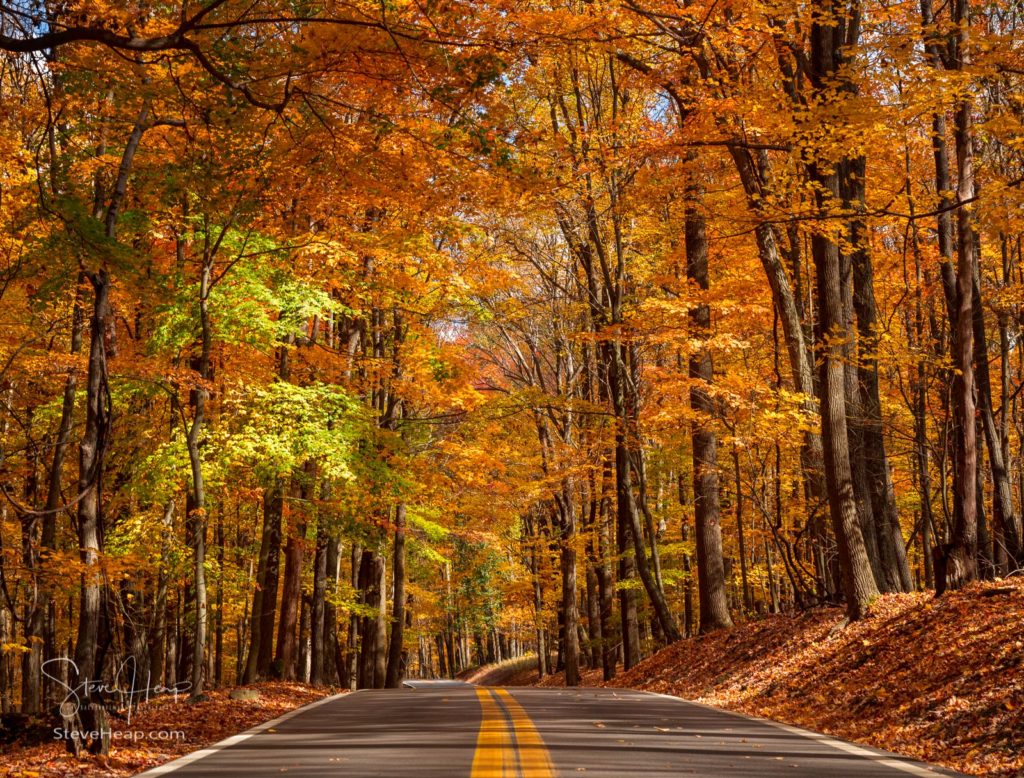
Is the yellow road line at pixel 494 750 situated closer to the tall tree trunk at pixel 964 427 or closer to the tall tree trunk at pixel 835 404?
the tall tree trunk at pixel 835 404

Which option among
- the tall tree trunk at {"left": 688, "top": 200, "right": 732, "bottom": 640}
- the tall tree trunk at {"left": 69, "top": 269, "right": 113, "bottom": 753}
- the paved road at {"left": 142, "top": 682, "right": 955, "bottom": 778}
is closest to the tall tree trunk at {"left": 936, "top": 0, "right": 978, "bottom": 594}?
the paved road at {"left": 142, "top": 682, "right": 955, "bottom": 778}

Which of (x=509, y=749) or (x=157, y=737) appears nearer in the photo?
(x=509, y=749)

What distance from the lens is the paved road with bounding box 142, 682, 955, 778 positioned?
6.50 meters

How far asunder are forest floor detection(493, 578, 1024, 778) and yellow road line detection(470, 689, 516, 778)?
3408 mm

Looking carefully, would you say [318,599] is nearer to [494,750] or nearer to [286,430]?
[286,430]

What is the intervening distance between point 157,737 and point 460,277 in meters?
12.9

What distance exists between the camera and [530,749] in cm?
734

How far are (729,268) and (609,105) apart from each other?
5783 mm

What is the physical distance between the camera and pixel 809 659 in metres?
13.6

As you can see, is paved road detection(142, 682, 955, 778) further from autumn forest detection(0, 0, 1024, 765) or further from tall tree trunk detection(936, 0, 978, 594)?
tall tree trunk detection(936, 0, 978, 594)

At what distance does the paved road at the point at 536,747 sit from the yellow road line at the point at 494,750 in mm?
10

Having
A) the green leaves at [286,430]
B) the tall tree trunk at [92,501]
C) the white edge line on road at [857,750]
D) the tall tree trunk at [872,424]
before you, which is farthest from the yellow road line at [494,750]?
the tall tree trunk at [872,424]

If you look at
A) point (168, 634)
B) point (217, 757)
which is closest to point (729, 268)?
point (217, 757)

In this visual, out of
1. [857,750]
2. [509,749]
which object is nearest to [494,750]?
[509,749]
